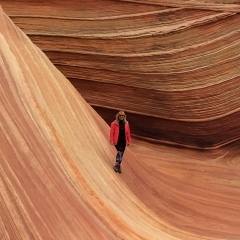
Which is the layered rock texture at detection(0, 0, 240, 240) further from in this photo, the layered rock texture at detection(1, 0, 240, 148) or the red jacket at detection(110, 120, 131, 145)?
the red jacket at detection(110, 120, 131, 145)

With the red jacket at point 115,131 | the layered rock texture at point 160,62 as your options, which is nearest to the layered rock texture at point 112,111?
the layered rock texture at point 160,62

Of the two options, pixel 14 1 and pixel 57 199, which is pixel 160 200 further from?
pixel 14 1

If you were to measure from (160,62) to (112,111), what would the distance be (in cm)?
75

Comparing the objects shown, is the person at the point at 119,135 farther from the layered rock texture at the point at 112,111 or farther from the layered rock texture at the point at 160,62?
the layered rock texture at the point at 160,62

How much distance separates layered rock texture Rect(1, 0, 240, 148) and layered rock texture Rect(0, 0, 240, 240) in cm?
1

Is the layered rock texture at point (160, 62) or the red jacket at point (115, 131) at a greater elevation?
the layered rock texture at point (160, 62)

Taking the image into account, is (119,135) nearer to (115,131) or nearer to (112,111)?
(115,131)

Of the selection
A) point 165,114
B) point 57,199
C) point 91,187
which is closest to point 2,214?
point 57,199

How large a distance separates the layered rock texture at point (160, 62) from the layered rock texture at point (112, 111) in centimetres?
1

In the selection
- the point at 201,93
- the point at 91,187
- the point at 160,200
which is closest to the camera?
the point at 91,187

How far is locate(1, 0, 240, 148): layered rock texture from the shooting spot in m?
5.00

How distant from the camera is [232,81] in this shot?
504cm

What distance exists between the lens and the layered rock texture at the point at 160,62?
5.00 meters

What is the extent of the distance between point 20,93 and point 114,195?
0.89 metres
